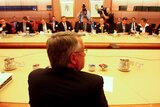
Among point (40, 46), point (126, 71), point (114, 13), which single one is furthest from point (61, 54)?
point (114, 13)

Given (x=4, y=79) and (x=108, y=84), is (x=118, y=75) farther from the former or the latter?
(x=4, y=79)

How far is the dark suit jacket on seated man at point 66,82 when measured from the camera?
2.97 ft

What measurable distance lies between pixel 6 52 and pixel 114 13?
18.7 ft

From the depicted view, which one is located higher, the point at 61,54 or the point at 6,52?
the point at 61,54

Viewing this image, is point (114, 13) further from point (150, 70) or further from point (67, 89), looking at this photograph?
point (67, 89)

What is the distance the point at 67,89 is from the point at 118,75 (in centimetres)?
106

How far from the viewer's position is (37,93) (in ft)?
3.17

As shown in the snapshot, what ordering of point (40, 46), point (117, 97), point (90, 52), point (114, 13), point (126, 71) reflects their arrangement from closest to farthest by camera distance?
point (117, 97) < point (126, 71) < point (90, 52) < point (40, 46) < point (114, 13)

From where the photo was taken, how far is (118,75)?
188 centimetres

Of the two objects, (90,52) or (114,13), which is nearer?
(90,52)

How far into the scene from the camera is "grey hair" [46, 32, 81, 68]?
3.07 feet

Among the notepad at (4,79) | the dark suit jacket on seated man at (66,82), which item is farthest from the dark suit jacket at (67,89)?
the notepad at (4,79)

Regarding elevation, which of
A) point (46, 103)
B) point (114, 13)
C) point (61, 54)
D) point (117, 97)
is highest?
point (114, 13)

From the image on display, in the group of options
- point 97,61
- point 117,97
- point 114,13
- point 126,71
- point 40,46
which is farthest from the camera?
point 114,13
